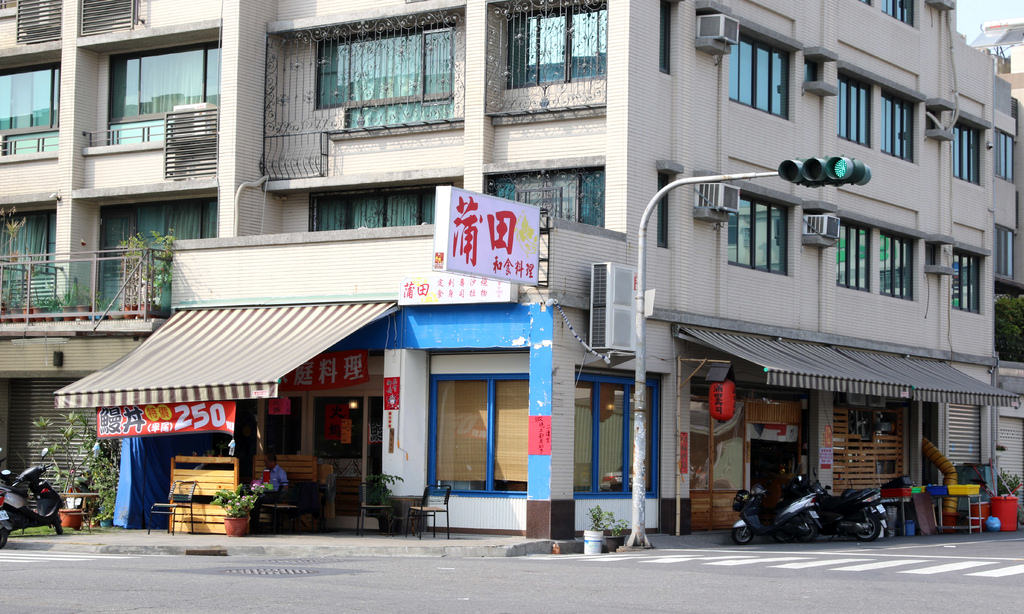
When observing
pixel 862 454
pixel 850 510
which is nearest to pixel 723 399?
pixel 850 510

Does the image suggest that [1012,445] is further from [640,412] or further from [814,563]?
[814,563]

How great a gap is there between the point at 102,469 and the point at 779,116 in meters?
14.7

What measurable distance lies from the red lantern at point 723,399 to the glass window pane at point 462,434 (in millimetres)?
4152

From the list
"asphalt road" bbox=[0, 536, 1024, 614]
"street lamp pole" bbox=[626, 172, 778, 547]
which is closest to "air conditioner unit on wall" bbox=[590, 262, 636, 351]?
"street lamp pole" bbox=[626, 172, 778, 547]

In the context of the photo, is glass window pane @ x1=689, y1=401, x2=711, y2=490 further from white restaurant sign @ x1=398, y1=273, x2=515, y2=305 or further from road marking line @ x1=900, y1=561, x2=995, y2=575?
road marking line @ x1=900, y1=561, x2=995, y2=575

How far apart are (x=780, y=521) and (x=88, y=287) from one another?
43.8ft

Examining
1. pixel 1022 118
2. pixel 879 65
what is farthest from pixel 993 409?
pixel 1022 118

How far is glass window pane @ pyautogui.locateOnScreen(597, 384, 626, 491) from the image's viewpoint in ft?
78.0

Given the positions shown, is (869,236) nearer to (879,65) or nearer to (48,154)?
(879,65)

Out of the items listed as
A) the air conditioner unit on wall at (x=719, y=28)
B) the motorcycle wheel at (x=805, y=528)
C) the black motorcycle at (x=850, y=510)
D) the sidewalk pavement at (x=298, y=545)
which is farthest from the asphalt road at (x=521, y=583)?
the air conditioner unit on wall at (x=719, y=28)

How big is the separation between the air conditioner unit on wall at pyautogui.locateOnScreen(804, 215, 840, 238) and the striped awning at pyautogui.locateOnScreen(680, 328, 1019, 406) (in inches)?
89.8

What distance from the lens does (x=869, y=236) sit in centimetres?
3119

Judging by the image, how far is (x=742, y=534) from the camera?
2439cm

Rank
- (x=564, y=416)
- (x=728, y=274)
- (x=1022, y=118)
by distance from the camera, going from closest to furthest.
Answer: (x=564, y=416)
(x=728, y=274)
(x=1022, y=118)
